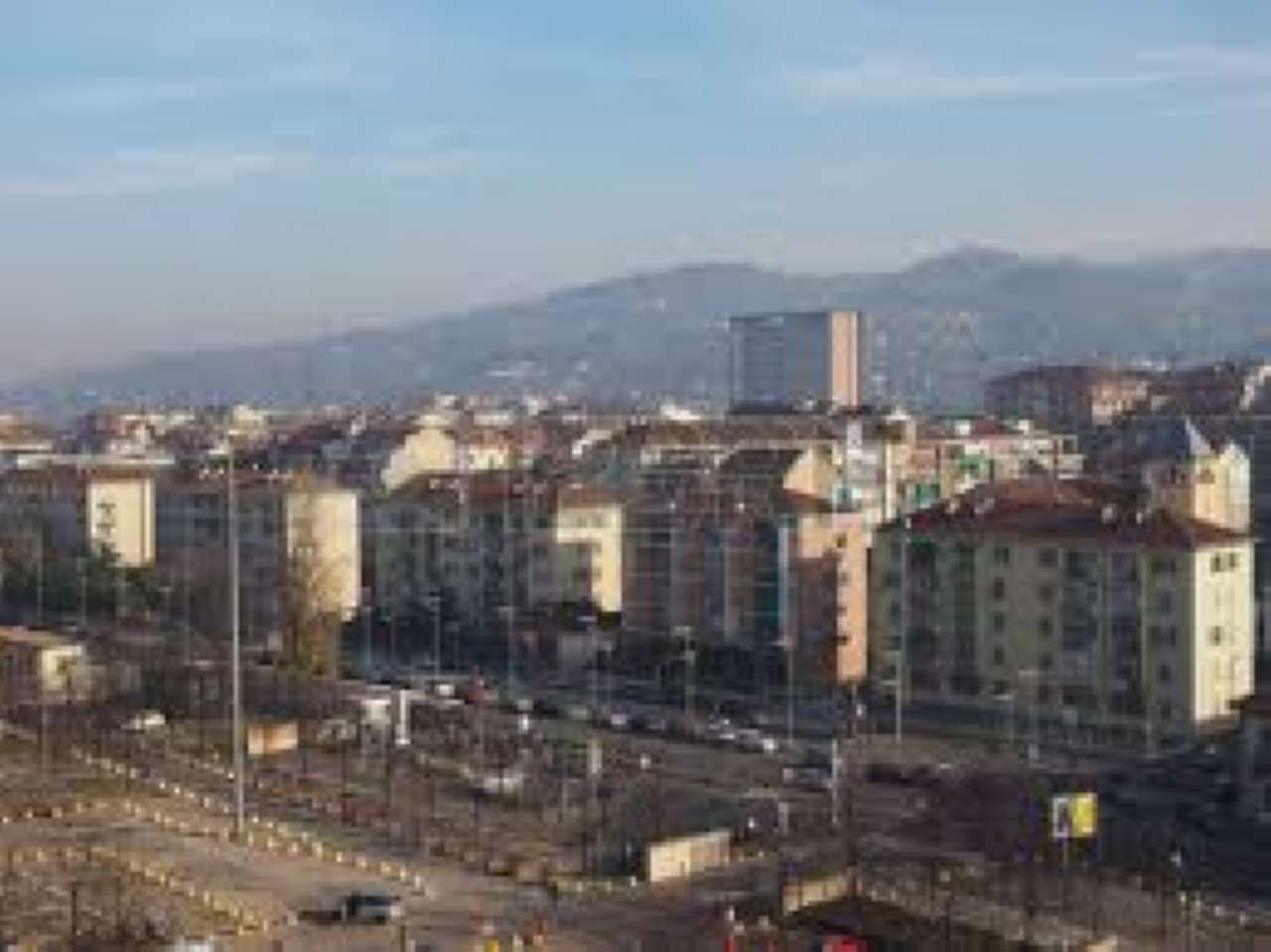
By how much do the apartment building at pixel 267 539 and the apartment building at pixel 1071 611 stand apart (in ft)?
31.1

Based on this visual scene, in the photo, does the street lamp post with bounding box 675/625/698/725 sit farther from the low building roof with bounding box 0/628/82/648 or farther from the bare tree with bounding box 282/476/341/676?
the low building roof with bounding box 0/628/82/648

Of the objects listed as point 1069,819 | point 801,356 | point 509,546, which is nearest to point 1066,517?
point 1069,819

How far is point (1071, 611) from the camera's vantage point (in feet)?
80.5

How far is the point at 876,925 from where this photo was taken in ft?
50.9

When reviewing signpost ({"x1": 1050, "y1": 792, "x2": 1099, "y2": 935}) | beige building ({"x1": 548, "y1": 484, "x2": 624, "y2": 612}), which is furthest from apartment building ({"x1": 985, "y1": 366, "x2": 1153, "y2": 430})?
signpost ({"x1": 1050, "y1": 792, "x2": 1099, "y2": 935})

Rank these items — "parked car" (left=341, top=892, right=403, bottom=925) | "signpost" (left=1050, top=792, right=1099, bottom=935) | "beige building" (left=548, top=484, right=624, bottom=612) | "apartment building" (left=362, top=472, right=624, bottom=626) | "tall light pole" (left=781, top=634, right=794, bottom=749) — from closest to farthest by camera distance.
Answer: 1. "parked car" (left=341, top=892, right=403, bottom=925)
2. "signpost" (left=1050, top=792, right=1099, bottom=935)
3. "tall light pole" (left=781, top=634, right=794, bottom=749)
4. "beige building" (left=548, top=484, right=624, bottom=612)
5. "apartment building" (left=362, top=472, right=624, bottom=626)

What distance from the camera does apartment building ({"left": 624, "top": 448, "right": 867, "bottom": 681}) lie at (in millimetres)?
28453

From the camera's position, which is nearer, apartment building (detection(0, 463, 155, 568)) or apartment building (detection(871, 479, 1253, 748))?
apartment building (detection(871, 479, 1253, 748))

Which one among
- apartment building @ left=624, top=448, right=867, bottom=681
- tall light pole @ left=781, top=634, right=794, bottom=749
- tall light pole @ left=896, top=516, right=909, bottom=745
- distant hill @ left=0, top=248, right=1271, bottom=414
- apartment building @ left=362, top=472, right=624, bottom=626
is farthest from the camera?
distant hill @ left=0, top=248, right=1271, bottom=414

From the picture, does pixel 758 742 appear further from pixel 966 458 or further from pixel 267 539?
pixel 966 458

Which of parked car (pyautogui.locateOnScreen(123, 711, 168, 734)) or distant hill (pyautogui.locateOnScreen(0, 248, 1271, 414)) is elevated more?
distant hill (pyautogui.locateOnScreen(0, 248, 1271, 414))

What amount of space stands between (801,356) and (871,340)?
31.5m

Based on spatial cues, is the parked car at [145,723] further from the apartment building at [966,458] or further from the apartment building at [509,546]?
the apartment building at [966,458]

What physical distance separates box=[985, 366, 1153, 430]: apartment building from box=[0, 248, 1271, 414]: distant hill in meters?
44.1
